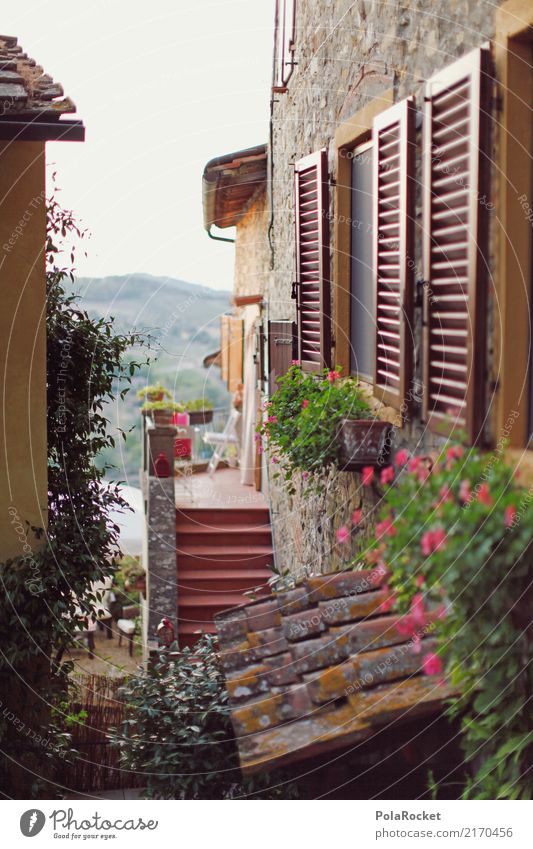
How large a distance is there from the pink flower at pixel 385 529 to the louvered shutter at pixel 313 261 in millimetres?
1000

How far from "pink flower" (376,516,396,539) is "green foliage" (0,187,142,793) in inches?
57.7

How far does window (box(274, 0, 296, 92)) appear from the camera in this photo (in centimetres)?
388

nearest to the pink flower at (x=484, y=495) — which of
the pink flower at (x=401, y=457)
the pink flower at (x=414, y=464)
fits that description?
the pink flower at (x=414, y=464)

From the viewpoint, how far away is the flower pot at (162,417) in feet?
22.9

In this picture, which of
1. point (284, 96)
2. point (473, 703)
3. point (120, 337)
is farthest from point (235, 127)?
point (473, 703)

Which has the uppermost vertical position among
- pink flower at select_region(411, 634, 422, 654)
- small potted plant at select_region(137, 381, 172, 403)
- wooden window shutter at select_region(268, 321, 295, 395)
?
wooden window shutter at select_region(268, 321, 295, 395)

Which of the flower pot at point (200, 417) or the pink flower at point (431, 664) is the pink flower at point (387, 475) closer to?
the pink flower at point (431, 664)

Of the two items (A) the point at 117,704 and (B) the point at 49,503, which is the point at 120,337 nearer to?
(B) the point at 49,503

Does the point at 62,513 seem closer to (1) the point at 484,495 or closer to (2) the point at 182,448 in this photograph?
(1) the point at 484,495

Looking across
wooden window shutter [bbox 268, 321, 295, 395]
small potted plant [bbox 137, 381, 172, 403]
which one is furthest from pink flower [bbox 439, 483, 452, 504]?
small potted plant [bbox 137, 381, 172, 403]

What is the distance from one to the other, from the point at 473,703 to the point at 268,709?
0.63 meters

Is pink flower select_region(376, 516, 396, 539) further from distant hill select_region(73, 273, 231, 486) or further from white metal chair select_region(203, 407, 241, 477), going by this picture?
white metal chair select_region(203, 407, 241, 477)

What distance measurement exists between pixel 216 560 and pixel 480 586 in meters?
2.65

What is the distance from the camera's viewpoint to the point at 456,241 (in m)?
2.45
